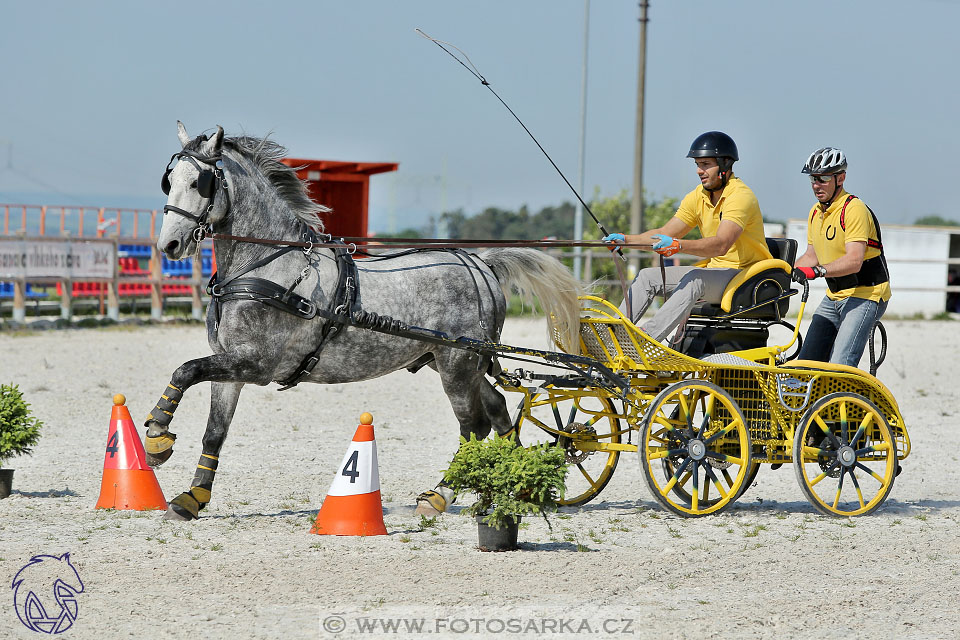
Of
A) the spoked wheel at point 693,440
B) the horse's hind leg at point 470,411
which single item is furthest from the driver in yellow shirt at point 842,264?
the horse's hind leg at point 470,411

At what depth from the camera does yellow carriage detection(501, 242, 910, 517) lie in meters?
6.84

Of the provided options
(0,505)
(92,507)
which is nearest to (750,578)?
(92,507)

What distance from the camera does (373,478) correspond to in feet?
20.6

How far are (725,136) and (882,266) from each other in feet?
4.39

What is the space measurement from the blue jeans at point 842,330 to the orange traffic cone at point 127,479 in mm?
4275

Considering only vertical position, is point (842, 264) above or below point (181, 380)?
above

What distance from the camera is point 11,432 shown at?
7.52m

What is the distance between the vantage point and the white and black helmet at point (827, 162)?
283 inches

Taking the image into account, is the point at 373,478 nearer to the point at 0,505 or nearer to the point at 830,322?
the point at 0,505

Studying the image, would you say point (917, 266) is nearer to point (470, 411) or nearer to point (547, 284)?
point (547, 284)

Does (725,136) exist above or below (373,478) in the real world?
Result: above

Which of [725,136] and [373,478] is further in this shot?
[725,136]

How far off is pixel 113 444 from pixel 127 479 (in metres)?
0.26

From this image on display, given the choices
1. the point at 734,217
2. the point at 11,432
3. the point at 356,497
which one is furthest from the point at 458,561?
the point at 11,432
